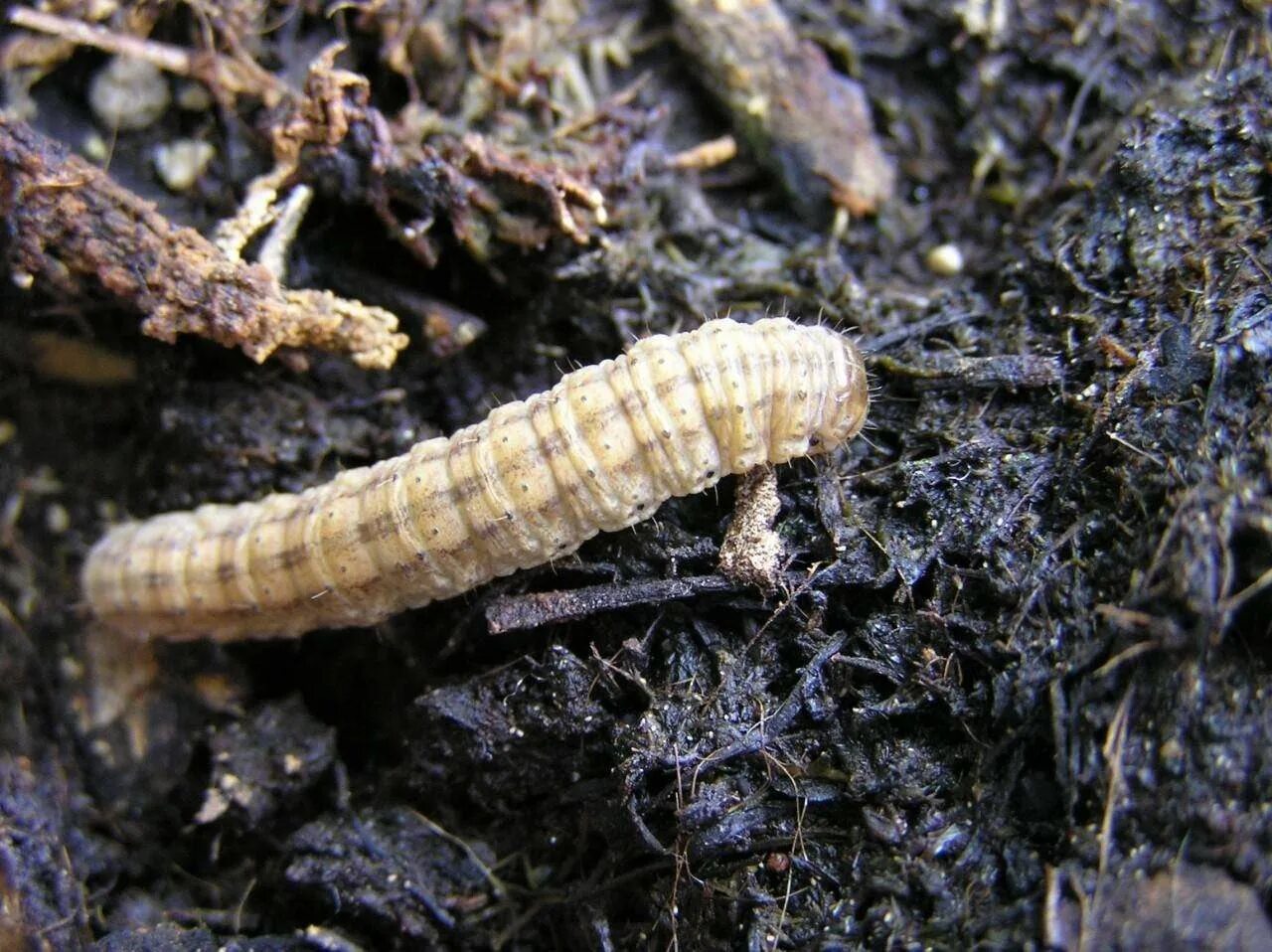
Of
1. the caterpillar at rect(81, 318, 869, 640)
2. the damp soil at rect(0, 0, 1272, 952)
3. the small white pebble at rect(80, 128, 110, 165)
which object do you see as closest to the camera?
the damp soil at rect(0, 0, 1272, 952)

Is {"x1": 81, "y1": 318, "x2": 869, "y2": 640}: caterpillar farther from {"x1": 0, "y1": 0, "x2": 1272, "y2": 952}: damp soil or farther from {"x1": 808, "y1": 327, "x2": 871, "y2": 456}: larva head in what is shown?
{"x1": 0, "y1": 0, "x2": 1272, "y2": 952}: damp soil

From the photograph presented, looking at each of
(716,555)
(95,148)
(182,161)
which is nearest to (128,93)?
(95,148)

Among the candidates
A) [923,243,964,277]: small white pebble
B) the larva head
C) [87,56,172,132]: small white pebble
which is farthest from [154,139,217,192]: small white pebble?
[923,243,964,277]: small white pebble

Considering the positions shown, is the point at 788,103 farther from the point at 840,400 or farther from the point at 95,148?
the point at 95,148

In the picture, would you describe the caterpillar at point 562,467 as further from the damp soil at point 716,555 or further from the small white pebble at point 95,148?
the small white pebble at point 95,148

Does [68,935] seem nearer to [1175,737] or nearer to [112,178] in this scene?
[112,178]

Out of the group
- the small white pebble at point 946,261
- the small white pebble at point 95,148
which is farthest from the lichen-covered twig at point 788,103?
the small white pebble at point 95,148

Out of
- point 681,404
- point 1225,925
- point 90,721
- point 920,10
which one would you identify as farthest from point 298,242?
point 1225,925
